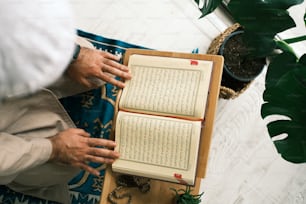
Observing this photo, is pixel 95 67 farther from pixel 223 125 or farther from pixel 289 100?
pixel 223 125

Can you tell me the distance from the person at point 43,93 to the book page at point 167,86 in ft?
0.14

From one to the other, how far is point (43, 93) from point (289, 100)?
2.14ft

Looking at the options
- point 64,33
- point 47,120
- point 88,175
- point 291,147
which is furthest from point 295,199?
point 64,33

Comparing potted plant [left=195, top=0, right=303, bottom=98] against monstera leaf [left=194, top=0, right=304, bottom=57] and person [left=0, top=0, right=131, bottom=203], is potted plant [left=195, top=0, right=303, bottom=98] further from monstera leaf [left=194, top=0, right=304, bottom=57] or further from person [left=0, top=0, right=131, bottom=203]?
person [left=0, top=0, right=131, bottom=203]

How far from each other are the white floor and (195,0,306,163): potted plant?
61 centimetres

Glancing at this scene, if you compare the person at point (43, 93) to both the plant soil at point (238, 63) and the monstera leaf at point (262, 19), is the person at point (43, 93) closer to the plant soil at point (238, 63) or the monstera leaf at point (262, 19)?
the monstera leaf at point (262, 19)

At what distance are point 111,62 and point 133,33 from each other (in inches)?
21.0

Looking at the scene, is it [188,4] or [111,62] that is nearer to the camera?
[111,62]

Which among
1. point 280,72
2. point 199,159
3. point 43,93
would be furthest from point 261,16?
point 43,93

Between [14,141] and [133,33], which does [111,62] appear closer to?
[14,141]

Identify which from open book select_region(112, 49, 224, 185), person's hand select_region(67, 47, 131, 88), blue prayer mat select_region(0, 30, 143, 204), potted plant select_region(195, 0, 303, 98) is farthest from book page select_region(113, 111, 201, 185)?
blue prayer mat select_region(0, 30, 143, 204)

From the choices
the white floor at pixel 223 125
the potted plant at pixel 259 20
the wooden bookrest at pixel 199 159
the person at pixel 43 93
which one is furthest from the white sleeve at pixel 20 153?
the white floor at pixel 223 125

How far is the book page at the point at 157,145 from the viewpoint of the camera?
3.21 feet

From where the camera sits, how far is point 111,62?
1074 millimetres
